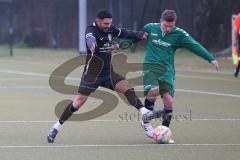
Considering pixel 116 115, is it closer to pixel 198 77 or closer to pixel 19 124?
pixel 19 124

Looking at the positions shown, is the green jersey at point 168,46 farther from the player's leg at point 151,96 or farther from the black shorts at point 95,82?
the black shorts at point 95,82

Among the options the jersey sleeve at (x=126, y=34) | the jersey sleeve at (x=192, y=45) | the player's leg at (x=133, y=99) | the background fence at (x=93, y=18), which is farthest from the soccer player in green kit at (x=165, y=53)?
the background fence at (x=93, y=18)

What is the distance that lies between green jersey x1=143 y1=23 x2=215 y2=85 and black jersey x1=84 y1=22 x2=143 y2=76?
242 mm

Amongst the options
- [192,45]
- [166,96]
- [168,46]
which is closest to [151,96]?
[166,96]

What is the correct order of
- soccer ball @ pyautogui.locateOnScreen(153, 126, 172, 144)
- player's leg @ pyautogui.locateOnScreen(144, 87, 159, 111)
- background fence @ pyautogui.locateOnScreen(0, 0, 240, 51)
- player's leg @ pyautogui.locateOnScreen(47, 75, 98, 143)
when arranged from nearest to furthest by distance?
1. soccer ball @ pyautogui.locateOnScreen(153, 126, 172, 144)
2. player's leg @ pyautogui.locateOnScreen(47, 75, 98, 143)
3. player's leg @ pyautogui.locateOnScreen(144, 87, 159, 111)
4. background fence @ pyautogui.locateOnScreen(0, 0, 240, 51)

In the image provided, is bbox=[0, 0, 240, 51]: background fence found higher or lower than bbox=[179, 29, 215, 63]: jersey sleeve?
lower

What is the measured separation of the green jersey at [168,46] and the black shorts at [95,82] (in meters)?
0.67

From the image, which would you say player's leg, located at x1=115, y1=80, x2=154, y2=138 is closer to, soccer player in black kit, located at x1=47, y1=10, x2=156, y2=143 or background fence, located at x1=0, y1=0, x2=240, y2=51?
soccer player in black kit, located at x1=47, y1=10, x2=156, y2=143

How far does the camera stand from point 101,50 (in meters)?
11.1

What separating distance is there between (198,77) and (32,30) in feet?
67.2

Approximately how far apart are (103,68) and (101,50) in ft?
0.95

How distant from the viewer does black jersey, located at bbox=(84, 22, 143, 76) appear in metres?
11.1

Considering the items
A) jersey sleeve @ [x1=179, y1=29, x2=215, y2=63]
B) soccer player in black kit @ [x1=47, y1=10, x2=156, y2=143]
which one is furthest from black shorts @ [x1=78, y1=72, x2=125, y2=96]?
jersey sleeve @ [x1=179, y1=29, x2=215, y2=63]

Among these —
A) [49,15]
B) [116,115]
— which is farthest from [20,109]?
[49,15]
